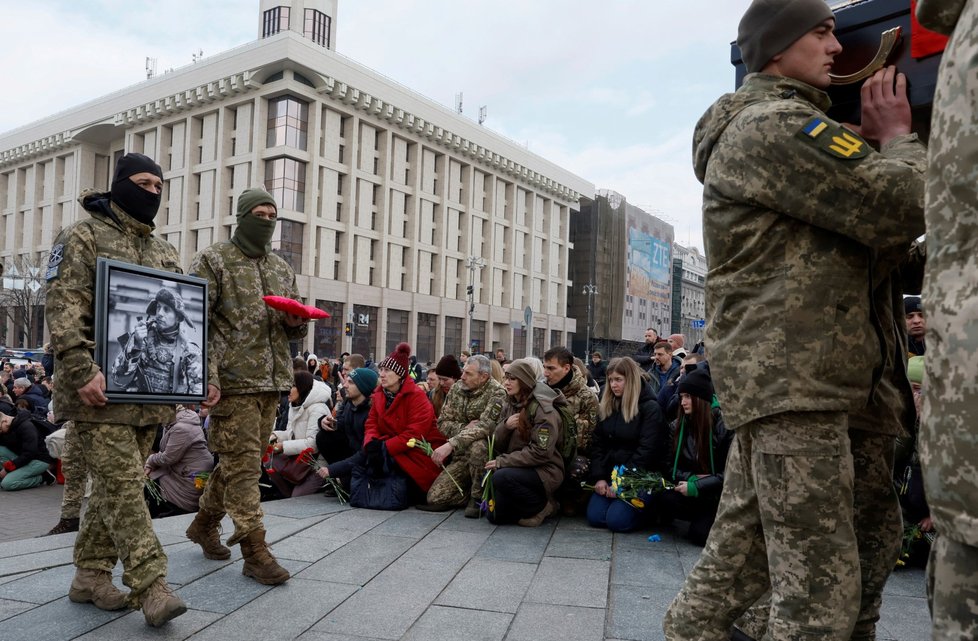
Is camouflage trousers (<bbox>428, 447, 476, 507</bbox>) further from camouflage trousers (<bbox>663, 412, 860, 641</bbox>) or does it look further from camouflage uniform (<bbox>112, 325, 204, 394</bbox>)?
camouflage trousers (<bbox>663, 412, 860, 641</bbox>)

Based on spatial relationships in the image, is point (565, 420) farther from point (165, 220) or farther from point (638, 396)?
point (165, 220)

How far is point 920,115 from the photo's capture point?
2328mm

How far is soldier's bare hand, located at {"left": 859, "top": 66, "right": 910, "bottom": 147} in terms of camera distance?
7.23ft

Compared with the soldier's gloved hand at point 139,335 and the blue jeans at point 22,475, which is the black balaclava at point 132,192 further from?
the blue jeans at point 22,475

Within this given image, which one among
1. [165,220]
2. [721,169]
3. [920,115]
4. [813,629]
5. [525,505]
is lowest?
[525,505]

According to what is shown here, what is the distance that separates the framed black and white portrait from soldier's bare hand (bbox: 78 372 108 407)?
68mm

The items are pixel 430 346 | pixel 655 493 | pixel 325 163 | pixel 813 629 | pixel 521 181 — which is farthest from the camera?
pixel 521 181

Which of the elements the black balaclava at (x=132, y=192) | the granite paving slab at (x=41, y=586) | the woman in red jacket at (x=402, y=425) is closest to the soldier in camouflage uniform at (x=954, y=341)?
the black balaclava at (x=132, y=192)

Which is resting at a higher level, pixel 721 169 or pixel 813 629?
pixel 721 169

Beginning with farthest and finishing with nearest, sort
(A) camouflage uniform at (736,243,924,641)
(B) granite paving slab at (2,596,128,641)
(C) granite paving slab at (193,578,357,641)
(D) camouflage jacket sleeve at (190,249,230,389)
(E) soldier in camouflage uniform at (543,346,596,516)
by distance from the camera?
(E) soldier in camouflage uniform at (543,346,596,516)
(D) camouflage jacket sleeve at (190,249,230,389)
(C) granite paving slab at (193,578,357,641)
(B) granite paving slab at (2,596,128,641)
(A) camouflage uniform at (736,243,924,641)

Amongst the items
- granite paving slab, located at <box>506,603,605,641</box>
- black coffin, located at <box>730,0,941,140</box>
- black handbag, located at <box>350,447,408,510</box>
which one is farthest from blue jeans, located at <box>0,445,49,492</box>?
black coffin, located at <box>730,0,941,140</box>

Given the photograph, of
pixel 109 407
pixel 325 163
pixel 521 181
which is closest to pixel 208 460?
pixel 109 407

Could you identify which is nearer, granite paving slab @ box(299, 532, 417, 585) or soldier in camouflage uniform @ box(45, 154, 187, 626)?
soldier in camouflage uniform @ box(45, 154, 187, 626)

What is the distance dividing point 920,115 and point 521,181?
212ft
